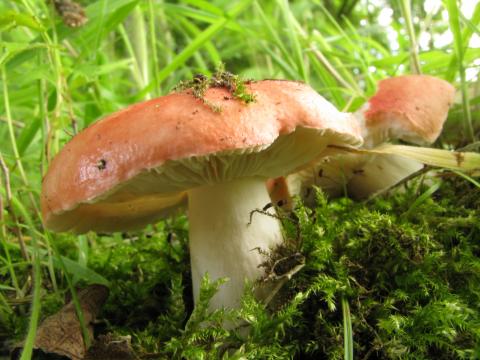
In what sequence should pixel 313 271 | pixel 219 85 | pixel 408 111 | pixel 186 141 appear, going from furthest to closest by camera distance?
pixel 408 111, pixel 313 271, pixel 219 85, pixel 186 141

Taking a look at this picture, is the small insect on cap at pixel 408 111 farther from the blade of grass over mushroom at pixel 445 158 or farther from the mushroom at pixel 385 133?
the blade of grass over mushroom at pixel 445 158

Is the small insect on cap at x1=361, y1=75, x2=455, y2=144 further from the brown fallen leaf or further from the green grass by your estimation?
the brown fallen leaf

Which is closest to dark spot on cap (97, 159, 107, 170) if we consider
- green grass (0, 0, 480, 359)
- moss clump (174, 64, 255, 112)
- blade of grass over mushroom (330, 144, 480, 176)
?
moss clump (174, 64, 255, 112)

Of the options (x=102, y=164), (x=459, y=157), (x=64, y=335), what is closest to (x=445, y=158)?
(x=459, y=157)

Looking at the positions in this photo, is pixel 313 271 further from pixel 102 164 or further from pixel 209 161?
pixel 102 164

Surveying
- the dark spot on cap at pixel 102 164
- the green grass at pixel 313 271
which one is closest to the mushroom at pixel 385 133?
the green grass at pixel 313 271

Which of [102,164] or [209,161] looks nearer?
[102,164]

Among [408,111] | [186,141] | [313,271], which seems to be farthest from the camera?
[408,111]

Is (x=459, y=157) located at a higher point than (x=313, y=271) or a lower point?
higher
